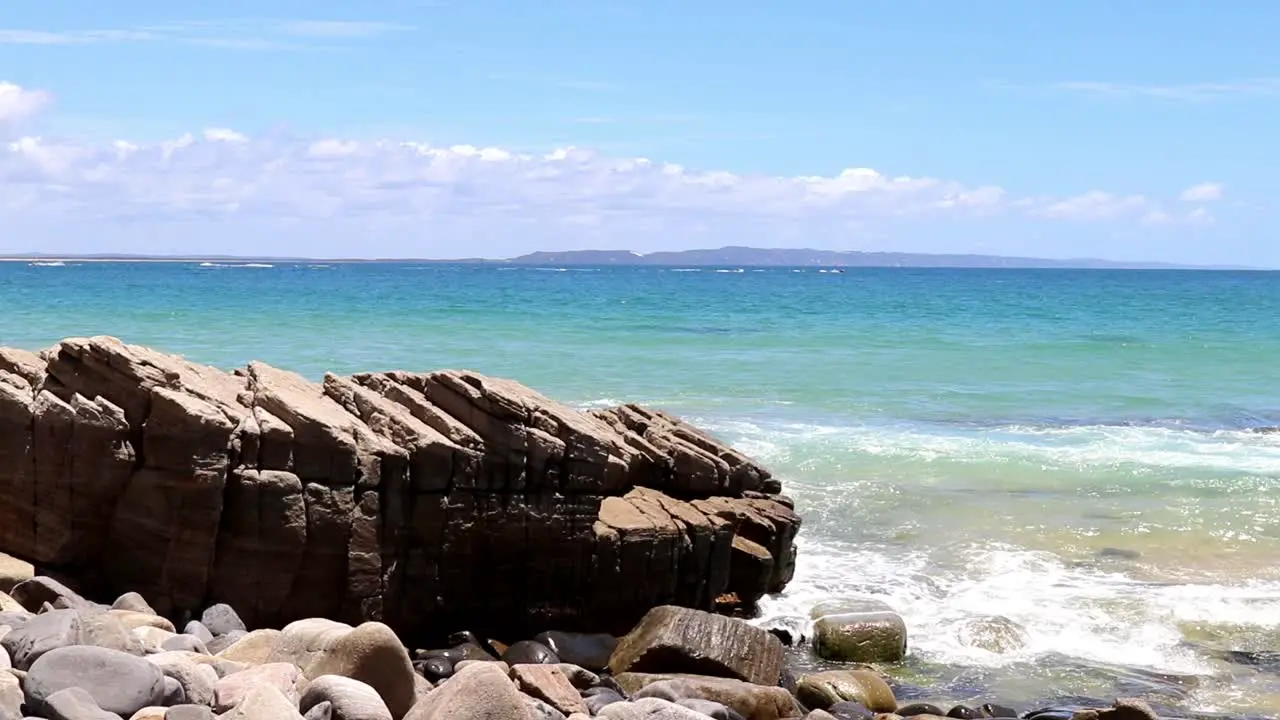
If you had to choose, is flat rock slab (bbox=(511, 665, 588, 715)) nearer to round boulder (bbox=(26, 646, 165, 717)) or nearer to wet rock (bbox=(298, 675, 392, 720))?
wet rock (bbox=(298, 675, 392, 720))

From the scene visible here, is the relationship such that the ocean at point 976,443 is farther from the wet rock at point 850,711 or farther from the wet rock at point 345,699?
the wet rock at point 345,699

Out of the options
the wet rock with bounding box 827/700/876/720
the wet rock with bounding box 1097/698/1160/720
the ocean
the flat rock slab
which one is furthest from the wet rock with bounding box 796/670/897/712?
the flat rock slab

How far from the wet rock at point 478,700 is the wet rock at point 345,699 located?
0.25 meters

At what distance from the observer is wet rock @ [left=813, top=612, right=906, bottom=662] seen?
11211mm

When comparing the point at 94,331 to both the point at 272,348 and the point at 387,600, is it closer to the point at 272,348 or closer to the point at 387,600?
the point at 272,348

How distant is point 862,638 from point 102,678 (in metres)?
6.22

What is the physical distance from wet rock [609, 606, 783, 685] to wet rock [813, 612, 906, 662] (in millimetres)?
942

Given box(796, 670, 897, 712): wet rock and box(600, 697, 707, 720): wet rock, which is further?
box(796, 670, 897, 712): wet rock

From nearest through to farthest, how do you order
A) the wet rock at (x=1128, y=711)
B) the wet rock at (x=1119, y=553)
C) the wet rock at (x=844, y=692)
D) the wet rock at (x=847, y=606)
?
the wet rock at (x=1128, y=711) → the wet rock at (x=844, y=692) → the wet rock at (x=847, y=606) → the wet rock at (x=1119, y=553)

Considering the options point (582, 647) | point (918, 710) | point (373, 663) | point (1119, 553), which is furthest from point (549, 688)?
point (1119, 553)

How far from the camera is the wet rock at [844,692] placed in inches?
390


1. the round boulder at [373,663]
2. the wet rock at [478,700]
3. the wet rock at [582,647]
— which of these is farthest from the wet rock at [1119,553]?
the wet rock at [478,700]

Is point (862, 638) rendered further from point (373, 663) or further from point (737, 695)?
point (373, 663)

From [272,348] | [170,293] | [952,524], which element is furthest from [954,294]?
[952,524]
